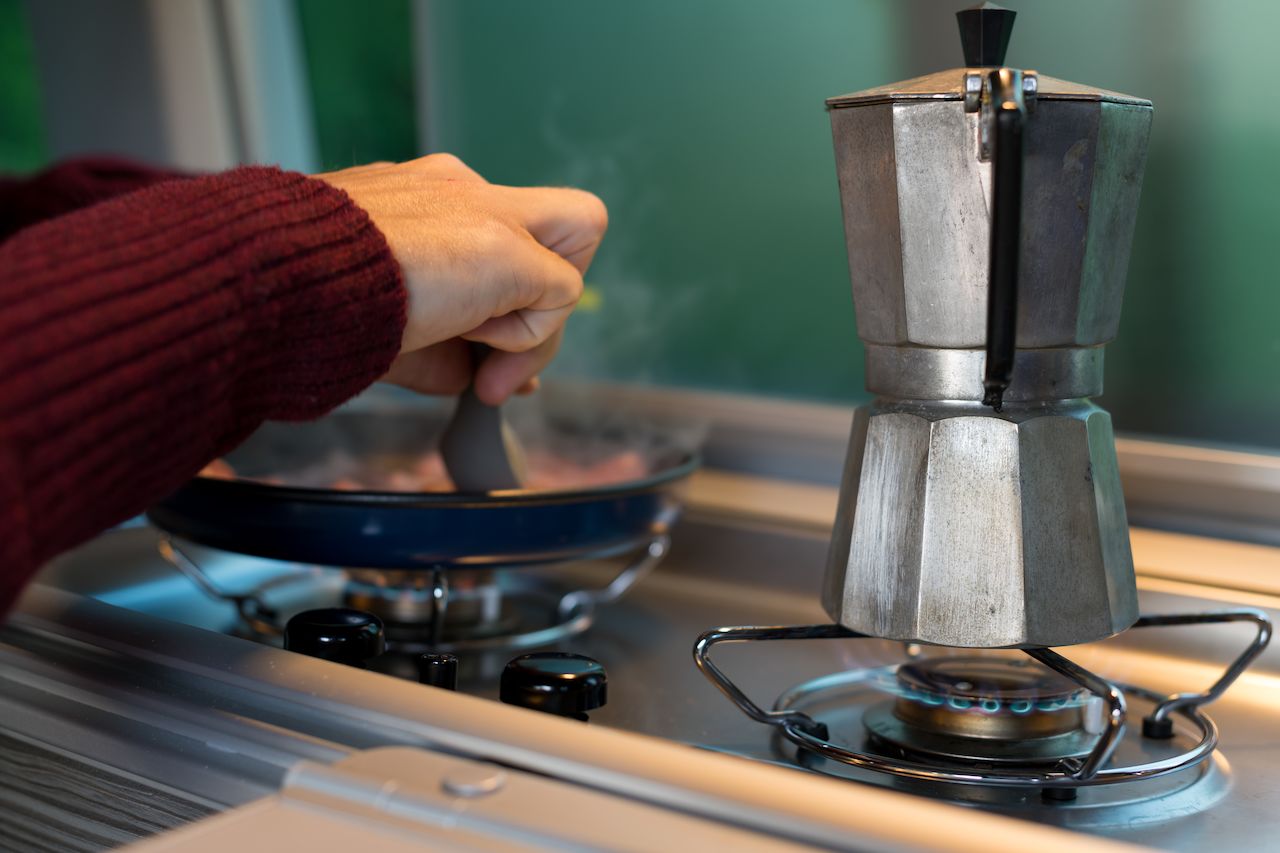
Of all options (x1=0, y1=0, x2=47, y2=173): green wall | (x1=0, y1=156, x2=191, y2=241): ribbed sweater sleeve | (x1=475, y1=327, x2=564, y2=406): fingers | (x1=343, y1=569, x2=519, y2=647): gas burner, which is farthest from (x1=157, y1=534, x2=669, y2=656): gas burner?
(x1=0, y1=0, x2=47, y2=173): green wall

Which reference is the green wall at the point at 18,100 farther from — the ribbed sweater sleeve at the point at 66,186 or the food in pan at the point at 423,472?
the food in pan at the point at 423,472

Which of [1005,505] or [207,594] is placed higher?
[1005,505]

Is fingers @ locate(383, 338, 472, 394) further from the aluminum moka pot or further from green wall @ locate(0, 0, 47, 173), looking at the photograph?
green wall @ locate(0, 0, 47, 173)

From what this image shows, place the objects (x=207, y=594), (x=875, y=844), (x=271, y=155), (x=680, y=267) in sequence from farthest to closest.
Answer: (x=271, y=155), (x=680, y=267), (x=207, y=594), (x=875, y=844)

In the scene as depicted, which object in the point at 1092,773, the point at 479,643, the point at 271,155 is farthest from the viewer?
the point at 271,155

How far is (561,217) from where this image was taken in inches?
28.5

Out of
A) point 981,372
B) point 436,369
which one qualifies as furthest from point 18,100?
point 981,372

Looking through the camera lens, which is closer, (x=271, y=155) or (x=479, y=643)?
(x=479, y=643)

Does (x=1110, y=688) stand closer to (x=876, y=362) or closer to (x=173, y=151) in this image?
(x=876, y=362)

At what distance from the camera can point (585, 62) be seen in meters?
1.20

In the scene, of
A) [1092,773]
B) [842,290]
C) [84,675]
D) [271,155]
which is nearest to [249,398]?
[84,675]

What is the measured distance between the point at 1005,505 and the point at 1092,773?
0.39 feet

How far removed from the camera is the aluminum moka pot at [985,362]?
21.9 inches

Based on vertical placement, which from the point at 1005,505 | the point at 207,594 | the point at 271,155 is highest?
the point at 271,155
